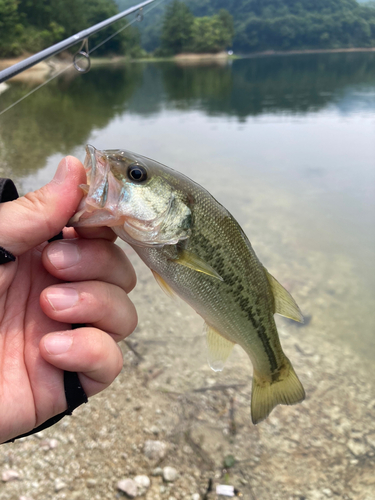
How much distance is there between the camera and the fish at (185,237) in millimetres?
1733

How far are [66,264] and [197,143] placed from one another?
15.0 m

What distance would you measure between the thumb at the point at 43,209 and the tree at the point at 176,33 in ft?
322

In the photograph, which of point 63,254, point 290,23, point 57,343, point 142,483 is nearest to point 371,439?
point 142,483

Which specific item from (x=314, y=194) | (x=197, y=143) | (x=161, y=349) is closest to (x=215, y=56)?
(x=197, y=143)

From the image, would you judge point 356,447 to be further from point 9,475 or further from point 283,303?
point 9,475

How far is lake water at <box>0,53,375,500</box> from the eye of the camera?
162 inches

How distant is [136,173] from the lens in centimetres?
180

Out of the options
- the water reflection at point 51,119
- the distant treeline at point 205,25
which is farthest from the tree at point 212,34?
the water reflection at point 51,119

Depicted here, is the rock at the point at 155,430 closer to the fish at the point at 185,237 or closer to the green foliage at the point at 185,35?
the fish at the point at 185,237

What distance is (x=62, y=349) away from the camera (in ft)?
5.68

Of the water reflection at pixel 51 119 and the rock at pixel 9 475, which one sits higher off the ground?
the rock at pixel 9 475

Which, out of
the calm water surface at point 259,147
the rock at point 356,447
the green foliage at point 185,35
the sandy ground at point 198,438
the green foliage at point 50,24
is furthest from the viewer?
the green foliage at point 185,35

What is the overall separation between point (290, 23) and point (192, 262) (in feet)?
377

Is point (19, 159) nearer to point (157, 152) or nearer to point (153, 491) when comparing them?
point (157, 152)
